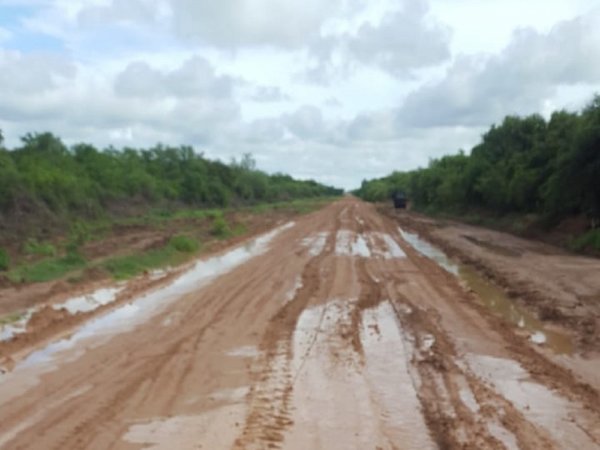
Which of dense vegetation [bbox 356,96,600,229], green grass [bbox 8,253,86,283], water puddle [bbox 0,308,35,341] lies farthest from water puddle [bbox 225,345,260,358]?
dense vegetation [bbox 356,96,600,229]

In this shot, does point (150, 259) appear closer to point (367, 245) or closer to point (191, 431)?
point (367, 245)

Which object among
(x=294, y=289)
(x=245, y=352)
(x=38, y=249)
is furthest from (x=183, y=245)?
(x=245, y=352)

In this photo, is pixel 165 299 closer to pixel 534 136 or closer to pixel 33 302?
pixel 33 302

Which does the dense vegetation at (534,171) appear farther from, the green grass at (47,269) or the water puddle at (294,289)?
the green grass at (47,269)

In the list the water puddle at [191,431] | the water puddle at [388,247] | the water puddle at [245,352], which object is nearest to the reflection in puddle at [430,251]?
the water puddle at [388,247]

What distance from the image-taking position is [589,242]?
86.7ft

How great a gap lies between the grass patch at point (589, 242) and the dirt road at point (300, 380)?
472 inches

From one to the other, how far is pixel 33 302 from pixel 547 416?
11241 mm

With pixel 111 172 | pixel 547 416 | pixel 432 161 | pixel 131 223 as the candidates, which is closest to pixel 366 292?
pixel 547 416

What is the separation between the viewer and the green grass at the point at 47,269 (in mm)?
18797

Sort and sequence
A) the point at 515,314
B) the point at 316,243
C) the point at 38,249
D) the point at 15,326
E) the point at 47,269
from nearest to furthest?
the point at 15,326 → the point at 515,314 → the point at 47,269 → the point at 38,249 → the point at 316,243

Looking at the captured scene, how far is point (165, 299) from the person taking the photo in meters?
16.3

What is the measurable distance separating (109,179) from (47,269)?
3294 centimetres

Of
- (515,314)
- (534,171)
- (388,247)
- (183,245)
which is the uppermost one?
(534,171)
